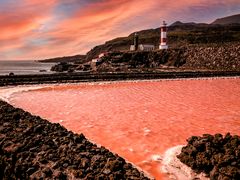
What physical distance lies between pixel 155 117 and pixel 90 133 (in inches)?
148

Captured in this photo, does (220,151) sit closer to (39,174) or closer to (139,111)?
(39,174)

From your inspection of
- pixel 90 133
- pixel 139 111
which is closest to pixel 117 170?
pixel 90 133

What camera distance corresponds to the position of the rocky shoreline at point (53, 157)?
5.38 m

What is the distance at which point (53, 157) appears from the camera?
631 centimetres

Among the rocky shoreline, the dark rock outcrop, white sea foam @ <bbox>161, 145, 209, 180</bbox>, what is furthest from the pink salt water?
the rocky shoreline

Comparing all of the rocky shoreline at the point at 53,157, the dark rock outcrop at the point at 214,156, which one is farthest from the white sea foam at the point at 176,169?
the rocky shoreline at the point at 53,157

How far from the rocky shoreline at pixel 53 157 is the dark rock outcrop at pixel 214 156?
158 cm

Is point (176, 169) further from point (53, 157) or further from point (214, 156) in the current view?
point (53, 157)

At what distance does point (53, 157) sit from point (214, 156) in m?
3.08

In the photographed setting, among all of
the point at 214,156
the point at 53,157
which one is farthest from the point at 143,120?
the point at 53,157

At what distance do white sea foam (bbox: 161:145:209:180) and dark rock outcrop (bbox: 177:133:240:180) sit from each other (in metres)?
0.10

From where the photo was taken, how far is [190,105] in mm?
17484

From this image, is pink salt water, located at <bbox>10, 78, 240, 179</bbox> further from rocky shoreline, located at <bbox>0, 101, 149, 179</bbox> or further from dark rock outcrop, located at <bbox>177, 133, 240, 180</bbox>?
rocky shoreline, located at <bbox>0, 101, 149, 179</bbox>

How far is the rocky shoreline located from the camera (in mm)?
5379
